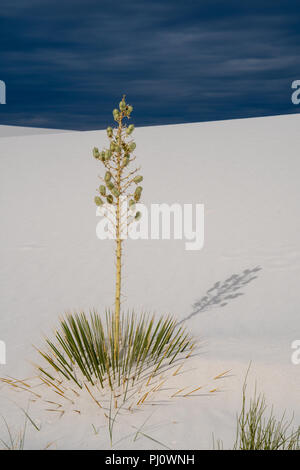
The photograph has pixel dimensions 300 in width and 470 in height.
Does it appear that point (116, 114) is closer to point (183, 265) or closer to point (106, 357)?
point (106, 357)

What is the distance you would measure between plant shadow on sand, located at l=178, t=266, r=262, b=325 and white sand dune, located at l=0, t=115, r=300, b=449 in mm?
25

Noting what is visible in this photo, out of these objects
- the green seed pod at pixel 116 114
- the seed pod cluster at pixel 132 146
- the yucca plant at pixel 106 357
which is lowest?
the yucca plant at pixel 106 357

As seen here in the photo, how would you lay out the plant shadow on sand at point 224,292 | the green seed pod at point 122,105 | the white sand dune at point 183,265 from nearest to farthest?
the white sand dune at point 183,265, the green seed pod at point 122,105, the plant shadow on sand at point 224,292

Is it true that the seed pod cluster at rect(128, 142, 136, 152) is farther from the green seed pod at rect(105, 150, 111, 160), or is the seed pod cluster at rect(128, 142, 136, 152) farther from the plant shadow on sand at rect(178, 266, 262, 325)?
the plant shadow on sand at rect(178, 266, 262, 325)

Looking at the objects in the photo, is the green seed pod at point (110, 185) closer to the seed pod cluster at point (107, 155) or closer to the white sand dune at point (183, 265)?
the seed pod cluster at point (107, 155)

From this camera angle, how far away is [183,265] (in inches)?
301

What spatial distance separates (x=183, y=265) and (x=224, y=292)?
3.68 feet

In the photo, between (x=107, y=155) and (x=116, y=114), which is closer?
(x=107, y=155)

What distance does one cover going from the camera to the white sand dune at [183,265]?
3.54 metres

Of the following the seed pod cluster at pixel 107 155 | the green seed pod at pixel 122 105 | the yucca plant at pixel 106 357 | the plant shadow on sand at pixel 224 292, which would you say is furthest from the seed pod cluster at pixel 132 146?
the plant shadow on sand at pixel 224 292

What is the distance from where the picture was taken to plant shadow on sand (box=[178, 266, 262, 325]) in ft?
20.0

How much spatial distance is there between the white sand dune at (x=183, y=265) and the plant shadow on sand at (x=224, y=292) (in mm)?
25

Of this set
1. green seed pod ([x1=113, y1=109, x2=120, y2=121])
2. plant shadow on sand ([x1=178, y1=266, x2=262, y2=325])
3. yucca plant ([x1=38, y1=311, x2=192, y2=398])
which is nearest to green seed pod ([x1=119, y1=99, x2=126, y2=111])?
green seed pod ([x1=113, y1=109, x2=120, y2=121])

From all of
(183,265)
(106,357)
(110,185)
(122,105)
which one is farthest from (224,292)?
(122,105)
